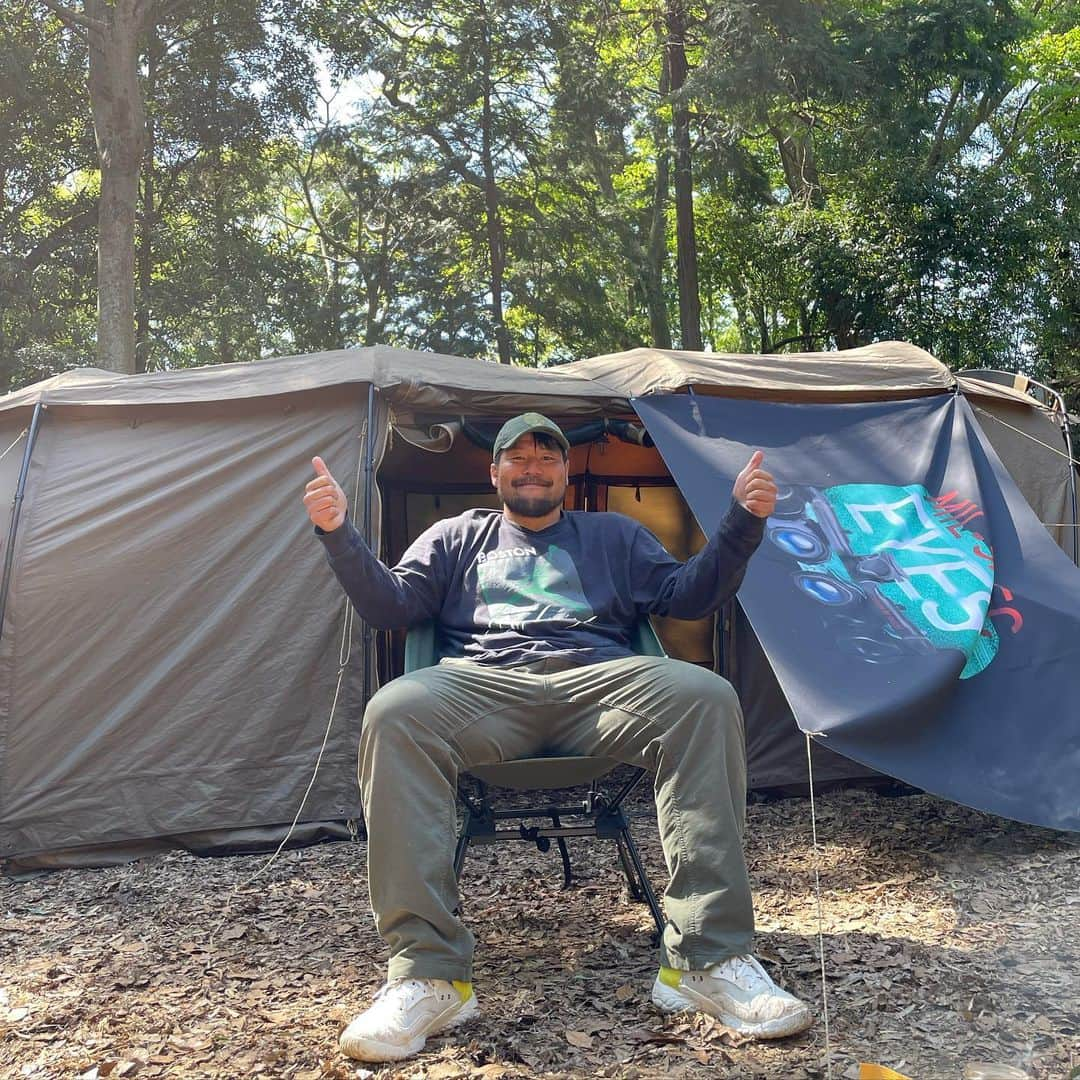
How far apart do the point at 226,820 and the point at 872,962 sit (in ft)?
7.07

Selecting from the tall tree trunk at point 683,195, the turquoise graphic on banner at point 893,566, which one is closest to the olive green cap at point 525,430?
the turquoise graphic on banner at point 893,566

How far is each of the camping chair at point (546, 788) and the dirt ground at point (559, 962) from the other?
26cm

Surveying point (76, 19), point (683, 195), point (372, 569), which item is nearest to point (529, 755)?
point (372, 569)

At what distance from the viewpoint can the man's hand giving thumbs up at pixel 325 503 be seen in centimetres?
235

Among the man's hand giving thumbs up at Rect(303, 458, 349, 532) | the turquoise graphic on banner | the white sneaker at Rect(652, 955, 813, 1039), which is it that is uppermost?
the man's hand giving thumbs up at Rect(303, 458, 349, 532)

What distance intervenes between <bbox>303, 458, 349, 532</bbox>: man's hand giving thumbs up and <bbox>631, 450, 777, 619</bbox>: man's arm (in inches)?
31.7

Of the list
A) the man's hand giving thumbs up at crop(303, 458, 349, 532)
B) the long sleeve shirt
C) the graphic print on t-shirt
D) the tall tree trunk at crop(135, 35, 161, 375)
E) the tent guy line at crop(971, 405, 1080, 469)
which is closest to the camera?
the man's hand giving thumbs up at crop(303, 458, 349, 532)

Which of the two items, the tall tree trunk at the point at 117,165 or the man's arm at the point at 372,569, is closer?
the man's arm at the point at 372,569

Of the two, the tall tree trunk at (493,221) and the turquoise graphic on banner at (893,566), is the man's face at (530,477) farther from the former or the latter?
the tall tree trunk at (493,221)

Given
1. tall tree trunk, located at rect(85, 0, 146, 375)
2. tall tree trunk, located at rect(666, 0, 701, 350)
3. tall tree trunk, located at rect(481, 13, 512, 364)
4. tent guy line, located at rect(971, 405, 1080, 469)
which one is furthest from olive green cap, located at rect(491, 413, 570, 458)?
tall tree trunk, located at rect(481, 13, 512, 364)

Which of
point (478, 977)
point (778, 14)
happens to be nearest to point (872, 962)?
point (478, 977)

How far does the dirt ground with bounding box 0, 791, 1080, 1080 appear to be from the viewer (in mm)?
2018

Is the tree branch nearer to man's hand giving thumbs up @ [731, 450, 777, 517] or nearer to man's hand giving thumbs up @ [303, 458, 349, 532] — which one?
man's hand giving thumbs up @ [303, 458, 349, 532]

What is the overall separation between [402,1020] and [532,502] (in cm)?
131
